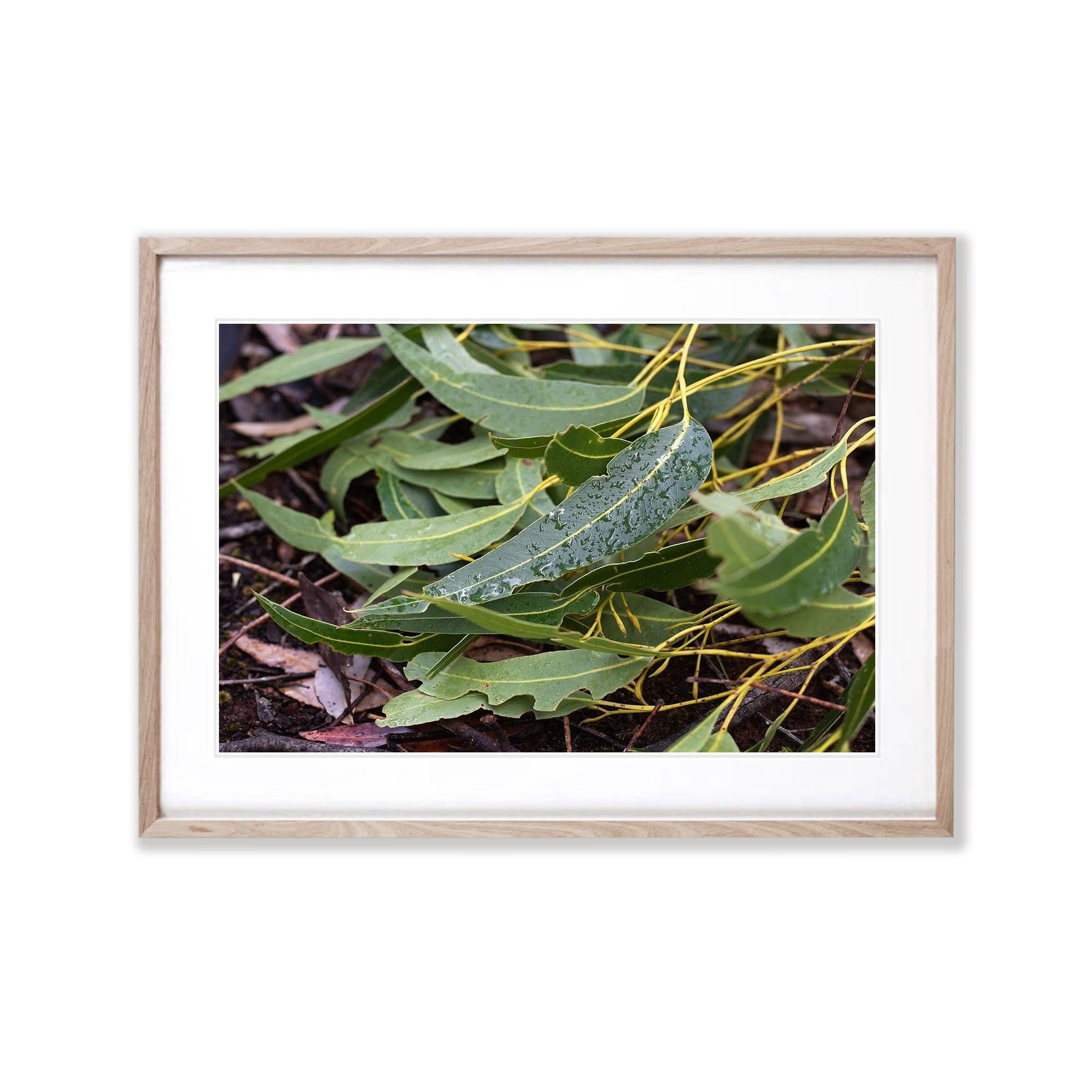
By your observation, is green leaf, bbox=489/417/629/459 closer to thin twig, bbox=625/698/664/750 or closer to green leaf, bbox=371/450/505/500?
green leaf, bbox=371/450/505/500

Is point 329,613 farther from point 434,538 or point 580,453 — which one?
point 580,453

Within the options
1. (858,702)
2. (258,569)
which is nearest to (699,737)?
(858,702)

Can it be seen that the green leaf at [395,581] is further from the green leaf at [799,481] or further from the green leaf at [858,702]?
the green leaf at [858,702]

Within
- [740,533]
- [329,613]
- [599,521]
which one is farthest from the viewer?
[329,613]
